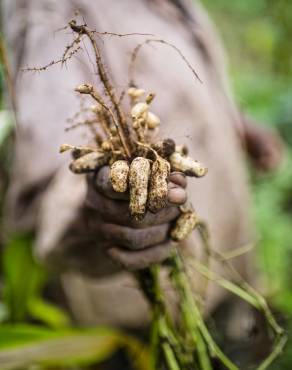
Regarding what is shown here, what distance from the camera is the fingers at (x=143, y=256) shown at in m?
0.60

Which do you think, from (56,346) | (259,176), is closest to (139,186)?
(56,346)

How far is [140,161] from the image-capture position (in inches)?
17.9

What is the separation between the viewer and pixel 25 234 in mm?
1173

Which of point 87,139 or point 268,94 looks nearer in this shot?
point 87,139

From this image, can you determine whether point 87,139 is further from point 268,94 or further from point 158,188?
point 268,94

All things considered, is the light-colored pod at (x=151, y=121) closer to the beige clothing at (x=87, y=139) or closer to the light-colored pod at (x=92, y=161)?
the light-colored pod at (x=92, y=161)

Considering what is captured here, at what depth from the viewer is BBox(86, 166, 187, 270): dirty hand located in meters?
0.55

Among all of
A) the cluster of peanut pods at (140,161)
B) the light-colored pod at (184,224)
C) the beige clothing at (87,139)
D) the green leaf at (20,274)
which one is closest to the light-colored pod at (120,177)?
the cluster of peanut pods at (140,161)

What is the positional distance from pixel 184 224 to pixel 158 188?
12 centimetres

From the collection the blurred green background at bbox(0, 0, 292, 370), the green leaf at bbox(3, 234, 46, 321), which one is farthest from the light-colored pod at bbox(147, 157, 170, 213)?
the green leaf at bbox(3, 234, 46, 321)

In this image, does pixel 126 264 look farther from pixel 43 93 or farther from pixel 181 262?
pixel 43 93

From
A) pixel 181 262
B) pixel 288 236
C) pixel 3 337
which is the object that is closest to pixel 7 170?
pixel 3 337

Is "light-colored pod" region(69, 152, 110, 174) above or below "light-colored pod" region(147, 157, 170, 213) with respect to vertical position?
above

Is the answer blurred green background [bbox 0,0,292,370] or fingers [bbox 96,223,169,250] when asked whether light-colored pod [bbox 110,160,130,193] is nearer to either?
fingers [bbox 96,223,169,250]
